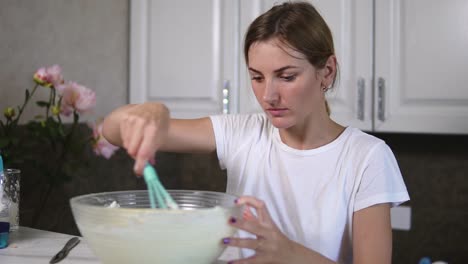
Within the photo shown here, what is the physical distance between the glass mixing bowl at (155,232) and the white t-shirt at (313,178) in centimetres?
53

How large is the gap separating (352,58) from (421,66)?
0.77 ft

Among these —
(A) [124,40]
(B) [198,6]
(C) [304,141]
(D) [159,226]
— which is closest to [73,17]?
(A) [124,40]

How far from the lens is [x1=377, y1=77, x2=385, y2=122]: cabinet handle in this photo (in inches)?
72.3

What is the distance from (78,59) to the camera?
6.28 feet

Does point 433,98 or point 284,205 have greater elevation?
point 433,98

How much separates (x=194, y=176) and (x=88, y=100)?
1135 millimetres

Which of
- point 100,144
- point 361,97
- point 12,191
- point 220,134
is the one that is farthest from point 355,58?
point 12,191

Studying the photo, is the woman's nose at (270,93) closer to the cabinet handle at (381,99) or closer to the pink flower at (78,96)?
the pink flower at (78,96)

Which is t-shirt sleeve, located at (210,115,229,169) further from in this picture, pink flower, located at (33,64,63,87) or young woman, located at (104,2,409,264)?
pink flower, located at (33,64,63,87)

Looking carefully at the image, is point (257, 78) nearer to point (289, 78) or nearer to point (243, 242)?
point (289, 78)

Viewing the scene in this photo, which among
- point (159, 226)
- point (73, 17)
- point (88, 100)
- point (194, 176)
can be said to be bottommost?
point (194, 176)

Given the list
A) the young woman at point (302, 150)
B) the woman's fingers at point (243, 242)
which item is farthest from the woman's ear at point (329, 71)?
the woman's fingers at point (243, 242)

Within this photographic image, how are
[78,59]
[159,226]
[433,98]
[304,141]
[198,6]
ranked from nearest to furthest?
[159,226] → [304,141] → [433,98] → [78,59] → [198,6]

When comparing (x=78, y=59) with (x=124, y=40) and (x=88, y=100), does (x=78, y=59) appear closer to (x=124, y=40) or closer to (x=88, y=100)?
(x=124, y=40)
